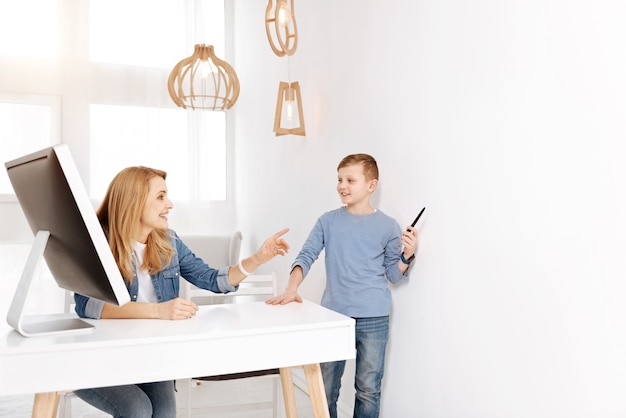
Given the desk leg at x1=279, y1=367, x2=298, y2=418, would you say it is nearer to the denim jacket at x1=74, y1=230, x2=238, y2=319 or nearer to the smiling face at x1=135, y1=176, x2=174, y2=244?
the denim jacket at x1=74, y1=230, x2=238, y2=319

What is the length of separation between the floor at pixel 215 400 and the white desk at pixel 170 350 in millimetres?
1256

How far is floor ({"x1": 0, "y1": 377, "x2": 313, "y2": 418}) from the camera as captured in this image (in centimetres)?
295

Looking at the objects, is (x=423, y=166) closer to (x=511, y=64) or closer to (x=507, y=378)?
(x=511, y=64)

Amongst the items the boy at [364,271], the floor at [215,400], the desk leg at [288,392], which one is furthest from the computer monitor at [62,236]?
the floor at [215,400]

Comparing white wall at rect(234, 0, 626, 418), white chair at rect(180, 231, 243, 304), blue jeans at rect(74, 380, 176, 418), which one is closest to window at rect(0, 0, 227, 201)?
white chair at rect(180, 231, 243, 304)

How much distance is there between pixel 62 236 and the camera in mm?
1479

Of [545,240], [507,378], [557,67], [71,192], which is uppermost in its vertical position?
[557,67]

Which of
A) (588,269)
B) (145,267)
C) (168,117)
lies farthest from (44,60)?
(588,269)

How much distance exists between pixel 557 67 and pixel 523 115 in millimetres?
168

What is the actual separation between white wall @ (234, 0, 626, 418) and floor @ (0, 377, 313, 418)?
791mm

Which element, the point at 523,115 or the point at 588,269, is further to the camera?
the point at 523,115

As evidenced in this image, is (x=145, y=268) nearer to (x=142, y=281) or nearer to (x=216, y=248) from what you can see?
(x=142, y=281)

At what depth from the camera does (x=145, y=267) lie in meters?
1.93

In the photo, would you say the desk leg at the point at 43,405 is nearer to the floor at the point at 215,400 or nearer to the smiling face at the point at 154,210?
the smiling face at the point at 154,210
